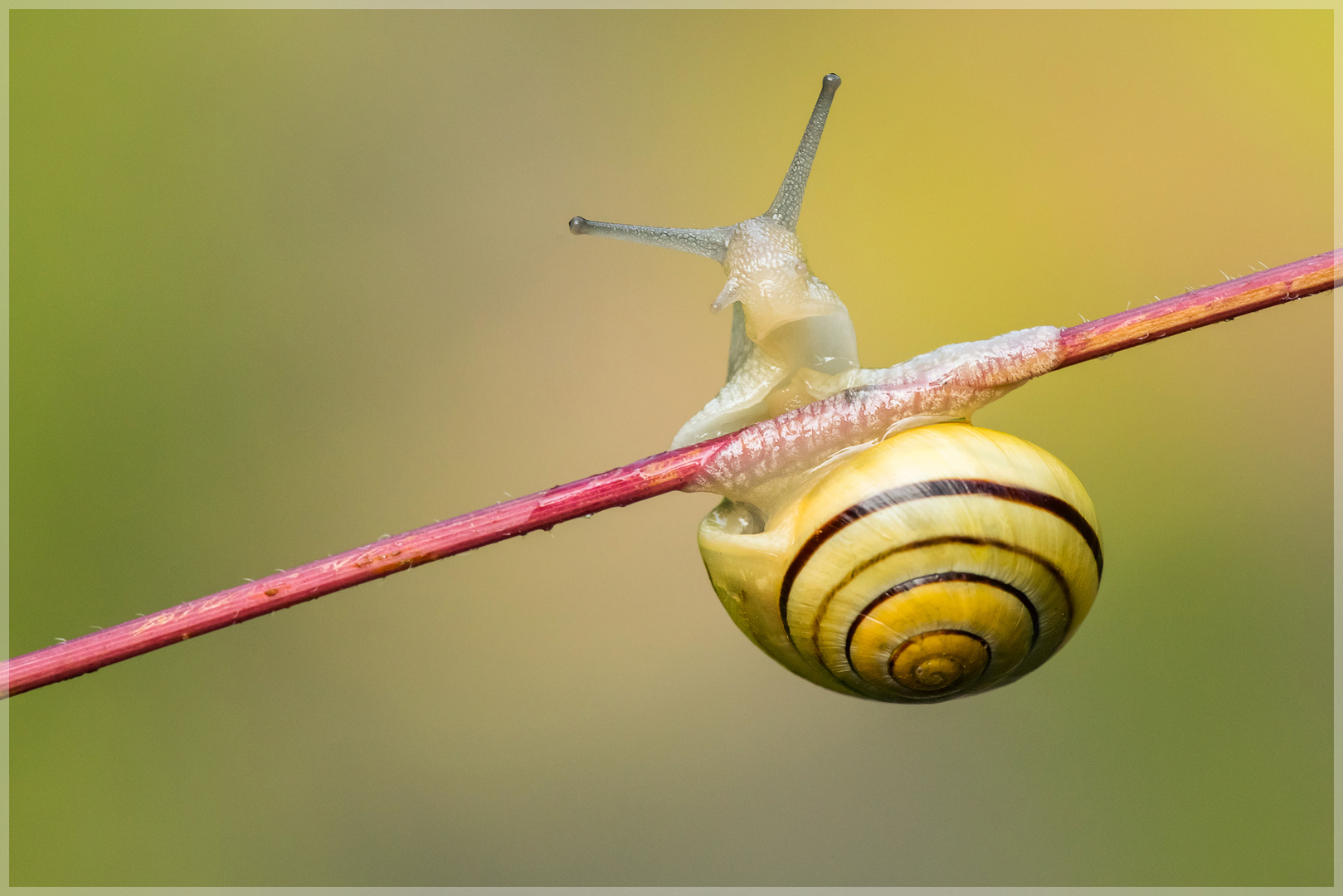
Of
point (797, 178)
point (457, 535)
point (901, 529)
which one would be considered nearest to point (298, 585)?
point (457, 535)

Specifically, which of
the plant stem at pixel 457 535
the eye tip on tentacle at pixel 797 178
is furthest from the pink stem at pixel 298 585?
the eye tip on tentacle at pixel 797 178

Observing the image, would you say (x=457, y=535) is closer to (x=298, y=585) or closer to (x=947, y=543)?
(x=298, y=585)

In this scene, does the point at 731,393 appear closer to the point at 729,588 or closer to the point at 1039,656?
the point at 729,588

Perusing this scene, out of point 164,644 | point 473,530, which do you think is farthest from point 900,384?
point 164,644

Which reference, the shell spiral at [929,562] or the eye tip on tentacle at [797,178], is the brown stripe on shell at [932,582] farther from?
the eye tip on tentacle at [797,178]

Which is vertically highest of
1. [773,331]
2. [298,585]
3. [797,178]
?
[797,178]

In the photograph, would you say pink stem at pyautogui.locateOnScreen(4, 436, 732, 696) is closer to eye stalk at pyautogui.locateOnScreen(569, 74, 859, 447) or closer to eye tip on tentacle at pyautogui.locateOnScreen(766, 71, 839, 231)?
eye stalk at pyautogui.locateOnScreen(569, 74, 859, 447)

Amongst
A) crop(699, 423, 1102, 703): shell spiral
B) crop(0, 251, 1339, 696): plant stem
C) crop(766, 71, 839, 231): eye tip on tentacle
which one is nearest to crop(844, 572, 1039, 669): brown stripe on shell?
crop(699, 423, 1102, 703): shell spiral
